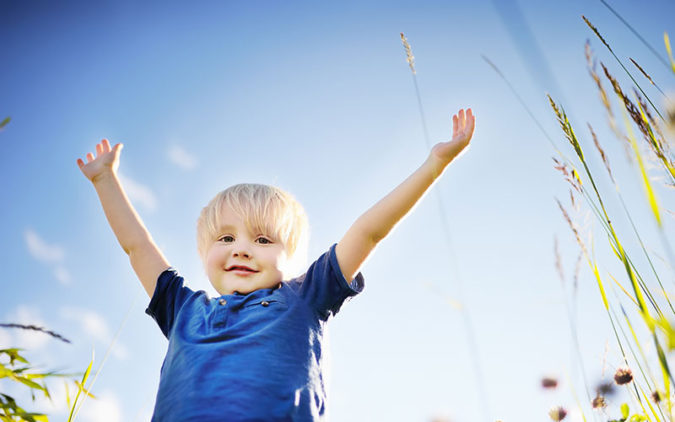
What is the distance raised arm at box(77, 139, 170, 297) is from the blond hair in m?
0.21

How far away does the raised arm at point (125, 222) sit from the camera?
75.8 inches

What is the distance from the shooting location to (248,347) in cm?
150

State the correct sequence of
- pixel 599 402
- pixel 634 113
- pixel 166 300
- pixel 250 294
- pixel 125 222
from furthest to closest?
pixel 125 222 < pixel 166 300 < pixel 250 294 < pixel 599 402 < pixel 634 113

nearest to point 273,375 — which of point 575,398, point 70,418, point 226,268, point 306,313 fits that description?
point 306,313

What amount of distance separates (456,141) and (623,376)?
86cm

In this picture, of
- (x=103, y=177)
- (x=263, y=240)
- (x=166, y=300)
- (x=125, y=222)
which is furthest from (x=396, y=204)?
(x=103, y=177)

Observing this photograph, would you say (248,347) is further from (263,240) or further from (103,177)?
(103,177)

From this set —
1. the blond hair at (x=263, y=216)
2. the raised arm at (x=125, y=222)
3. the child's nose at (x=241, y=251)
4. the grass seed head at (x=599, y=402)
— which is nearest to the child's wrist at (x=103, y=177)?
the raised arm at (x=125, y=222)

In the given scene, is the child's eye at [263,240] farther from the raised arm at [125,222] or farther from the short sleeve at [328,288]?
the raised arm at [125,222]

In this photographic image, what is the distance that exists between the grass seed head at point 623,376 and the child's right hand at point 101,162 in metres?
2.02

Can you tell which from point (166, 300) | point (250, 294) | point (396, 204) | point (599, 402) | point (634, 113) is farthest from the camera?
point (166, 300)

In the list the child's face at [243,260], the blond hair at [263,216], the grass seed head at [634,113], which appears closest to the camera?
the grass seed head at [634,113]

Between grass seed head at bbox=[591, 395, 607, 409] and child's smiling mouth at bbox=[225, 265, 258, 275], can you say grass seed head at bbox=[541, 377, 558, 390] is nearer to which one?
grass seed head at bbox=[591, 395, 607, 409]

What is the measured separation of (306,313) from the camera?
5.44 feet
